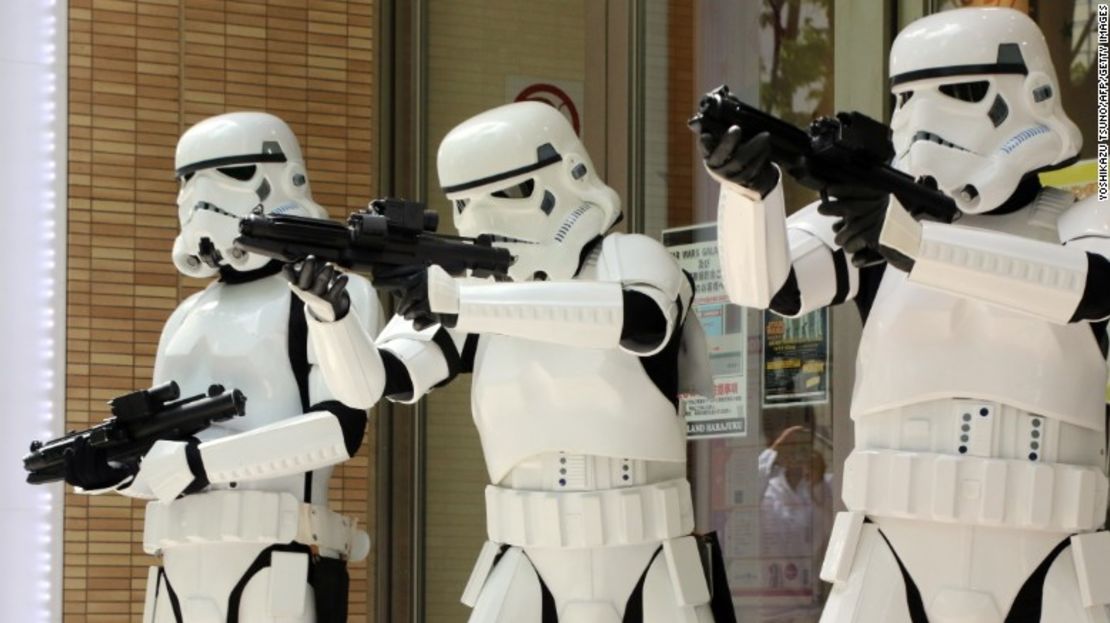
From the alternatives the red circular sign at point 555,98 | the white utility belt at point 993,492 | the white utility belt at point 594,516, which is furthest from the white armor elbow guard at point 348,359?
the red circular sign at point 555,98

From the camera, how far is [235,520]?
511cm

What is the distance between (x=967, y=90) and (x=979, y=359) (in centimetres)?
52

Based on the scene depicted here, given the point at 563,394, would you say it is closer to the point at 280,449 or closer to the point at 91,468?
the point at 280,449

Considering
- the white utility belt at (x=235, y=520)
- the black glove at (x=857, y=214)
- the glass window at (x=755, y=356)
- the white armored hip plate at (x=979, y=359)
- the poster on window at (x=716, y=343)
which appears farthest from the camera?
the poster on window at (x=716, y=343)

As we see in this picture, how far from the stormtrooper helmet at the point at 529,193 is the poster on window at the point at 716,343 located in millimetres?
1097

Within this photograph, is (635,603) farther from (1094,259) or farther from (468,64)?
(468,64)

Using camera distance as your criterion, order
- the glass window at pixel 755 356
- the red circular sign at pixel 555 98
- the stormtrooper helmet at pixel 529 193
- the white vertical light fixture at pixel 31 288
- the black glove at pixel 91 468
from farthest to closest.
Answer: the white vertical light fixture at pixel 31 288 < the red circular sign at pixel 555 98 < the glass window at pixel 755 356 < the black glove at pixel 91 468 < the stormtrooper helmet at pixel 529 193

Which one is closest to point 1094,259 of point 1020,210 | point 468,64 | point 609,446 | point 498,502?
point 1020,210

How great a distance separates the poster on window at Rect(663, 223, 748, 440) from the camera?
5.70 m

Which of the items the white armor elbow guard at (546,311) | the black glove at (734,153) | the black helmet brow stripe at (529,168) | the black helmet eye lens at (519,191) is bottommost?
the white armor elbow guard at (546,311)

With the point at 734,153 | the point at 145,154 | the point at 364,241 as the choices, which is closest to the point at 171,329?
the point at 364,241

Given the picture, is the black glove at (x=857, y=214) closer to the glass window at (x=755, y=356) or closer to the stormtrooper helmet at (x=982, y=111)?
the stormtrooper helmet at (x=982, y=111)

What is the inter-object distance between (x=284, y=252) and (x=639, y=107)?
229 cm

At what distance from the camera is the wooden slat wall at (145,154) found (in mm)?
7133
